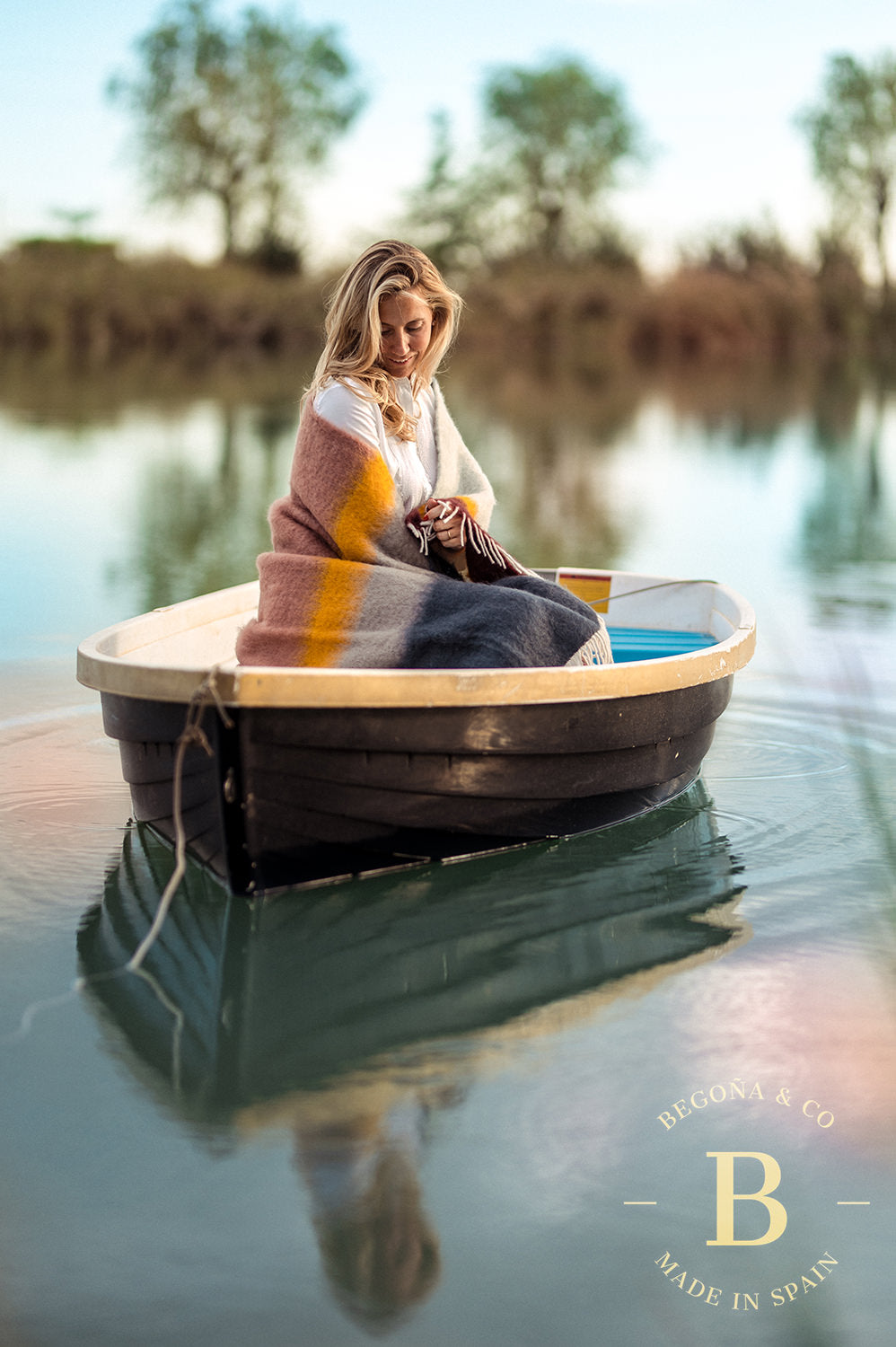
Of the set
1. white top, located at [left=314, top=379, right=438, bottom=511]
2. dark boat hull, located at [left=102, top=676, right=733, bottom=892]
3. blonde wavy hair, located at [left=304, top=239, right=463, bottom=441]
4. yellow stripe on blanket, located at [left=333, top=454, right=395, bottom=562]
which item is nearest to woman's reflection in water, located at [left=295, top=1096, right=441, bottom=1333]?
dark boat hull, located at [left=102, top=676, right=733, bottom=892]

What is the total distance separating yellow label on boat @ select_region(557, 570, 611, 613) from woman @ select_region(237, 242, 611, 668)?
128 cm

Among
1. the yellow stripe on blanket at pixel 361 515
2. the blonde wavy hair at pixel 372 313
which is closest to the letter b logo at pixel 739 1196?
the yellow stripe on blanket at pixel 361 515

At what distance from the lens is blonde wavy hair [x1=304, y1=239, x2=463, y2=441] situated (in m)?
3.50

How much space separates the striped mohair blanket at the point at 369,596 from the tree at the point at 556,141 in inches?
1730

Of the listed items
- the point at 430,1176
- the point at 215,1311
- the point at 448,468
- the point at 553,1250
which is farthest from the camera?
the point at 448,468

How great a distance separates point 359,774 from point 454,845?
388 millimetres

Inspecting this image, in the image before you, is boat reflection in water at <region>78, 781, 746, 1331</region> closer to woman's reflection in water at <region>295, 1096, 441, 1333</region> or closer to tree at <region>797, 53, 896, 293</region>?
woman's reflection in water at <region>295, 1096, 441, 1333</region>

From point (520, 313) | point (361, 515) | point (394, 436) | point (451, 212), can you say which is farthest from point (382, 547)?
point (451, 212)

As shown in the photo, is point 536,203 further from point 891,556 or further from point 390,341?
point 390,341

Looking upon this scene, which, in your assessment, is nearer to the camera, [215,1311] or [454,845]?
[215,1311]

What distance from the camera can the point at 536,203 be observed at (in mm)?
46781

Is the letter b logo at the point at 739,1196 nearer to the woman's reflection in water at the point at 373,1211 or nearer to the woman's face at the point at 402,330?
the woman's reflection in water at the point at 373,1211

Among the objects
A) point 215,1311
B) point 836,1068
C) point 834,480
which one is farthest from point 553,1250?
point 834,480

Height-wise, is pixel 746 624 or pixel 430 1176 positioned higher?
pixel 746 624
